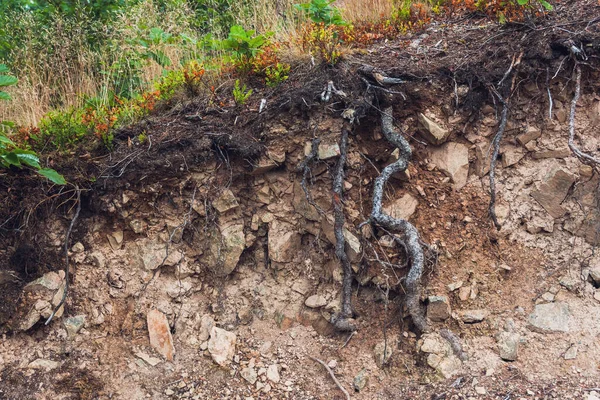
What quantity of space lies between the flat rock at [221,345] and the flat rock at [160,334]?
32 cm

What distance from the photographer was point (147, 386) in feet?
11.2

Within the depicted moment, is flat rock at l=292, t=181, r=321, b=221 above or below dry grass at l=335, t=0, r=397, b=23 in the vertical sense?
A: below

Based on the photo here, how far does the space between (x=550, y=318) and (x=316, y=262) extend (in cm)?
184

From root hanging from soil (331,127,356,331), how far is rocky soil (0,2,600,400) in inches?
3.4

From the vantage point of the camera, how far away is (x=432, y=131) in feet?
12.4

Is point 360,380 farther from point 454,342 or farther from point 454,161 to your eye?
point 454,161

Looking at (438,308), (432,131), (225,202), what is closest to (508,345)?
(438,308)

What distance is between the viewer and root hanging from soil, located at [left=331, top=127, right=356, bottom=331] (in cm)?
355

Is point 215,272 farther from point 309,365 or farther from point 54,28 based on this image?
point 54,28

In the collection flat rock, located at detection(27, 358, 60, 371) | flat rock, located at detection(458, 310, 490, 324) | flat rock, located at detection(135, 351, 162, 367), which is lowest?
flat rock, located at detection(458, 310, 490, 324)

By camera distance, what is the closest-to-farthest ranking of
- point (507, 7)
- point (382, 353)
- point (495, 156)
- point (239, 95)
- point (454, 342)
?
1. point (454, 342)
2. point (382, 353)
3. point (495, 156)
4. point (239, 95)
5. point (507, 7)

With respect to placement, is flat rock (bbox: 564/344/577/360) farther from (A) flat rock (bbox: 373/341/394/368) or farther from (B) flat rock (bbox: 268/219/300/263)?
(B) flat rock (bbox: 268/219/300/263)

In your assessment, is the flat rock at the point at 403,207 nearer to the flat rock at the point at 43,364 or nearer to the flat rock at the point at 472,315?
the flat rock at the point at 472,315

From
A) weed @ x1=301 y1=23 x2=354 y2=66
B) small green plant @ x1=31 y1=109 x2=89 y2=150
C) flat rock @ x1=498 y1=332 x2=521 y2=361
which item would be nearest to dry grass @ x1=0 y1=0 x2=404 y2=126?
weed @ x1=301 y1=23 x2=354 y2=66
